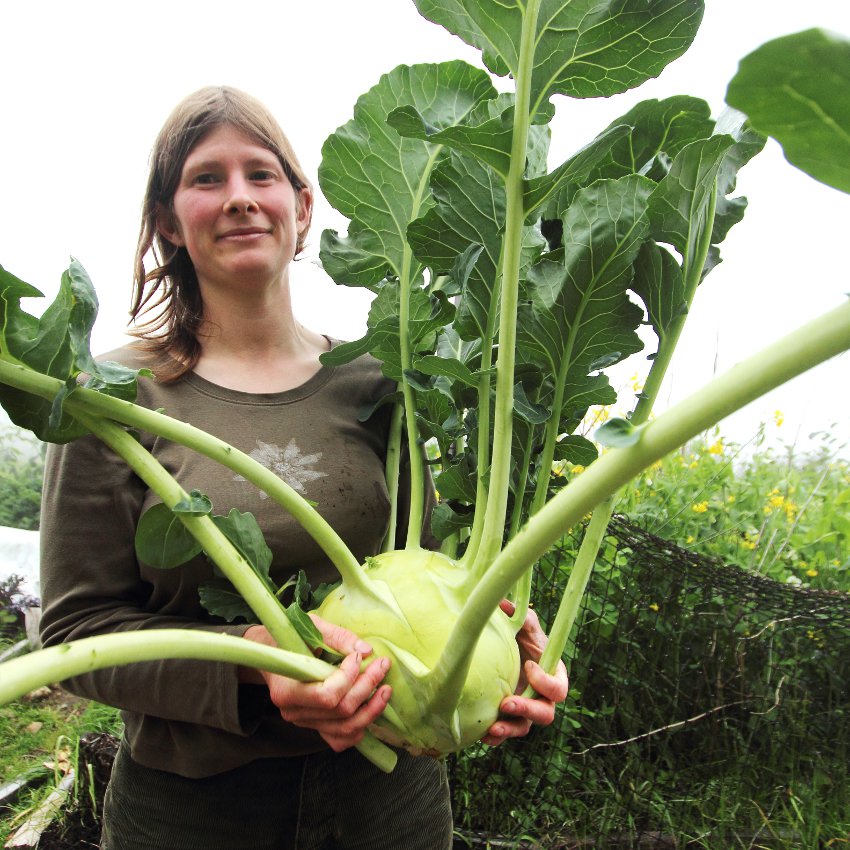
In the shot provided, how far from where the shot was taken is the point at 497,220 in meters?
1.00

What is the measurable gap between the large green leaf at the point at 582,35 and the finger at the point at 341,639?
72 cm

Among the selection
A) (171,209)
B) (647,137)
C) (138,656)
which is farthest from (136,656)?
(171,209)

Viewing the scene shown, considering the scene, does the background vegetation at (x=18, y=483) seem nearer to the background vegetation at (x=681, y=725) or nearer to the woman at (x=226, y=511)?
the background vegetation at (x=681, y=725)

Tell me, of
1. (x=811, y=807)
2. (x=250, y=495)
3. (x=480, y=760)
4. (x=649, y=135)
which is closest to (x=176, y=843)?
(x=250, y=495)

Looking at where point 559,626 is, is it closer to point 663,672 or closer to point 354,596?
point 354,596

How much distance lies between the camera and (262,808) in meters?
1.22

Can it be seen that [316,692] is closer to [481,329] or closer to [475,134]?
[481,329]

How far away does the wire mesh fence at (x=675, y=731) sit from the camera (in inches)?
78.0

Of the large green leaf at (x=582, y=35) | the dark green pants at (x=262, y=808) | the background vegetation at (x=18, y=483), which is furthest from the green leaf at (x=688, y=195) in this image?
the background vegetation at (x=18, y=483)

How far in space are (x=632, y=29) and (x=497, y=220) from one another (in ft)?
0.92

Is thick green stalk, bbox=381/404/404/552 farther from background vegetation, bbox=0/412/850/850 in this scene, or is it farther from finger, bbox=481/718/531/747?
background vegetation, bbox=0/412/850/850

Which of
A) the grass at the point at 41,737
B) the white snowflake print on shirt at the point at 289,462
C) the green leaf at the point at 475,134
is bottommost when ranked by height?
the grass at the point at 41,737

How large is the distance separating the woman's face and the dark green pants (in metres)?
0.89

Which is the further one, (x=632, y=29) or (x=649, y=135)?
(x=649, y=135)
